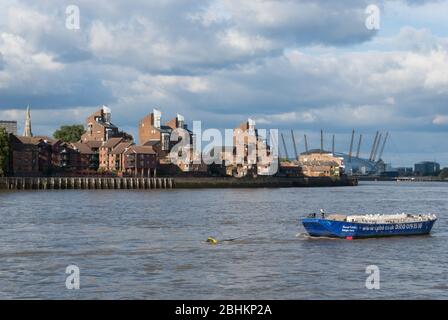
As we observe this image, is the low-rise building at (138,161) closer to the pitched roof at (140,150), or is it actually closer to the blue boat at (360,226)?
the pitched roof at (140,150)

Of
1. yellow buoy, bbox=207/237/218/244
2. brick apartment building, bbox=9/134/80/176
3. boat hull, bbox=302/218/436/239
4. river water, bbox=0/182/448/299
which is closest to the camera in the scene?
river water, bbox=0/182/448/299

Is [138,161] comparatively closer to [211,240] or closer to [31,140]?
[31,140]

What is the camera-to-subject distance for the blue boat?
59.2m

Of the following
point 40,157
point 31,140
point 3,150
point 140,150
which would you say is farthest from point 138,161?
point 3,150

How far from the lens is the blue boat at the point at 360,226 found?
59.2 m

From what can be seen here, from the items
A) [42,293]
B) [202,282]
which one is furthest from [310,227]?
[42,293]

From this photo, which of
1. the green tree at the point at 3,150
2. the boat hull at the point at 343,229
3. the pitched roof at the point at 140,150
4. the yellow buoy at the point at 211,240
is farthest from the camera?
the pitched roof at the point at 140,150

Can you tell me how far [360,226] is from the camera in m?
59.8

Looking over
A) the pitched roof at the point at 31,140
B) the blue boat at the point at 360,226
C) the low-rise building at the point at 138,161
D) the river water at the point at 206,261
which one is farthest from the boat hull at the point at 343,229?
the pitched roof at the point at 31,140

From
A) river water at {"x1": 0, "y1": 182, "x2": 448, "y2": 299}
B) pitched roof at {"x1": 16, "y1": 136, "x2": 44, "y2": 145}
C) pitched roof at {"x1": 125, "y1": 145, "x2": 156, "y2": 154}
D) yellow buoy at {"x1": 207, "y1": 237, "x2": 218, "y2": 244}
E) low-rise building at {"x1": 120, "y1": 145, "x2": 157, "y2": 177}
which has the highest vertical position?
pitched roof at {"x1": 16, "y1": 136, "x2": 44, "y2": 145}

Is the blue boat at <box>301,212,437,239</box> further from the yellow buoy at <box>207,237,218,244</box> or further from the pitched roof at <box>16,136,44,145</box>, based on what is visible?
the pitched roof at <box>16,136,44,145</box>

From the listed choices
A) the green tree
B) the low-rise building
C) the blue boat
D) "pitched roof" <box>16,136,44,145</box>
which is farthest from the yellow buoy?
the low-rise building
